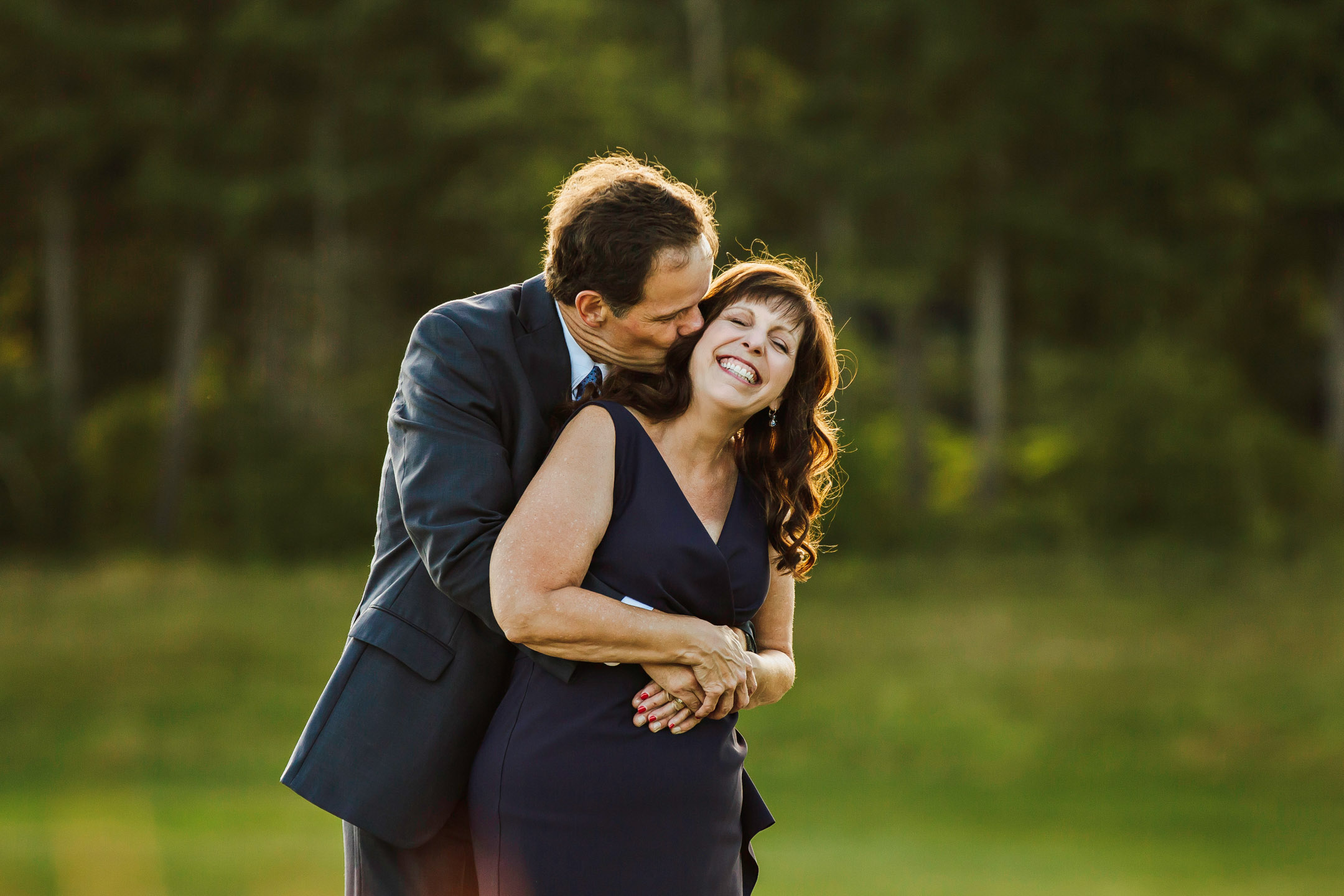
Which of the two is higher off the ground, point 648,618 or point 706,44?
point 706,44

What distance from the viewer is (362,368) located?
76.8ft

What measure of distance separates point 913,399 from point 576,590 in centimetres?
2166

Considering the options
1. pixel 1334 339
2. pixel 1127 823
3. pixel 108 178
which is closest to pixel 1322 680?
pixel 1127 823

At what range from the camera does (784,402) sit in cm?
296

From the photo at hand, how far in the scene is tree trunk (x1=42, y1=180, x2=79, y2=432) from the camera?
869 inches

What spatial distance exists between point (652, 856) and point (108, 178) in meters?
22.7

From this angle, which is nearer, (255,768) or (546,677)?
(546,677)

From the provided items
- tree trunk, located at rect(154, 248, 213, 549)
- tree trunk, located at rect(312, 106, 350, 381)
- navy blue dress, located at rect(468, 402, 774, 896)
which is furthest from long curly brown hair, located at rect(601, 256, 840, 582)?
tree trunk, located at rect(154, 248, 213, 549)

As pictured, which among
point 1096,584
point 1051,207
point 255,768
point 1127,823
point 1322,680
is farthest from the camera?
point 1051,207

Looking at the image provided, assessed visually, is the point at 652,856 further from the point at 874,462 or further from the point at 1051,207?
the point at 1051,207

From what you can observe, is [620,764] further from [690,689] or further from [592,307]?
[592,307]

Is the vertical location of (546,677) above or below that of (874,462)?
below

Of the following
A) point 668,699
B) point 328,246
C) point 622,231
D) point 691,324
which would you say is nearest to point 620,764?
point 668,699

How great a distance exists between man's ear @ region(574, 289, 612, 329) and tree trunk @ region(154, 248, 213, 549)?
69.5 feet
